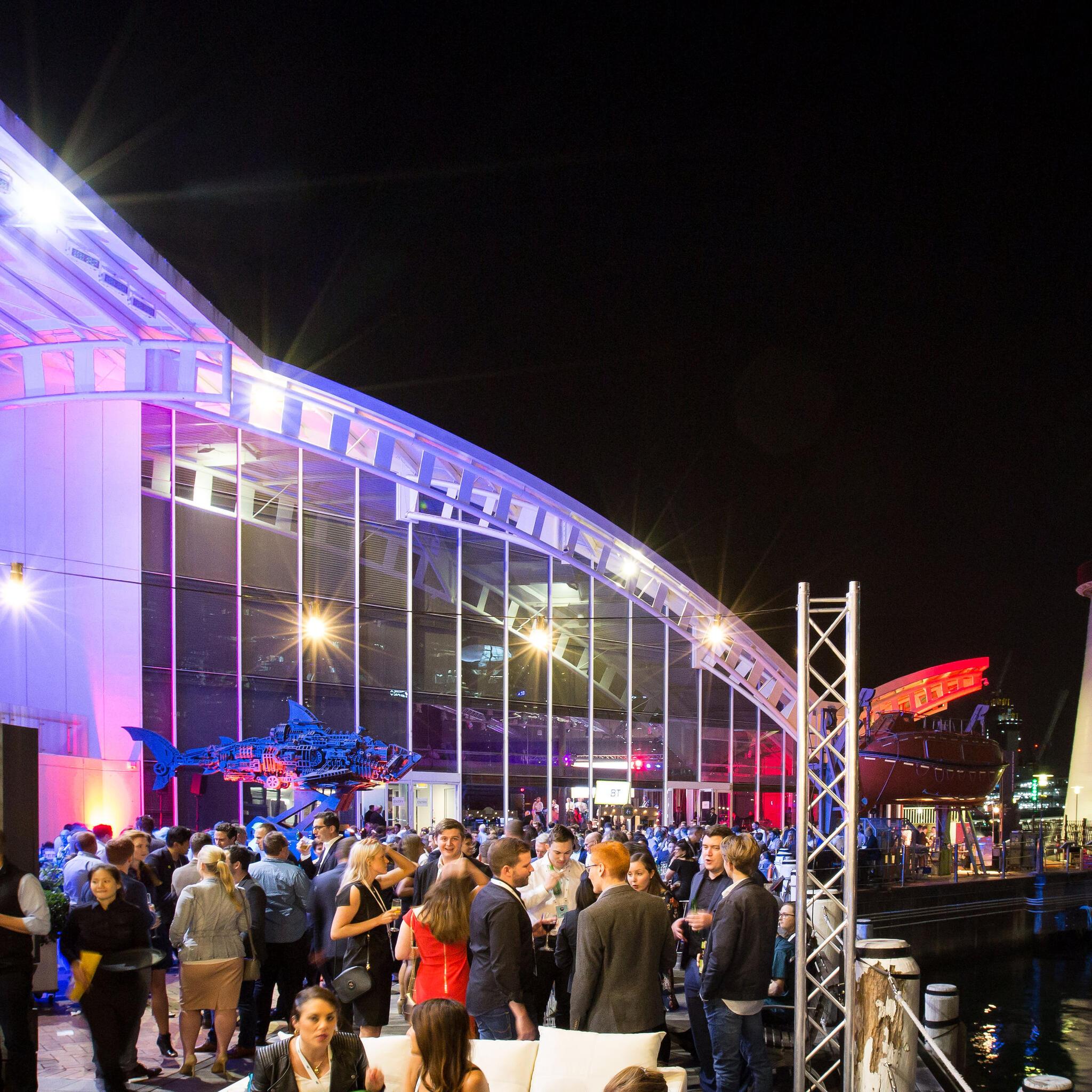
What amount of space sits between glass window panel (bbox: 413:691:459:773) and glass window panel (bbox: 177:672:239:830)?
4.82 metres

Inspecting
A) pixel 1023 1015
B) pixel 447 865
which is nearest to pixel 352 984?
pixel 447 865

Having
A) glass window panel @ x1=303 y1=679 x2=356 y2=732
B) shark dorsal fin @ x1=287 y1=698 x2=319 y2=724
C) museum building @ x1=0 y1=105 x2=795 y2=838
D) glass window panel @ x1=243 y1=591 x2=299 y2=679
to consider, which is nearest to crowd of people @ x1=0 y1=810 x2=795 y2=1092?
museum building @ x1=0 y1=105 x2=795 y2=838

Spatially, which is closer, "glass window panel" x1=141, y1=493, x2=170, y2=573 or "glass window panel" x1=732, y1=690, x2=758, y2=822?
"glass window panel" x1=141, y1=493, x2=170, y2=573

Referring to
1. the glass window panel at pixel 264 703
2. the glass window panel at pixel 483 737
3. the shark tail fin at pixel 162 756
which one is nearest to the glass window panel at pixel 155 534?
the glass window panel at pixel 264 703

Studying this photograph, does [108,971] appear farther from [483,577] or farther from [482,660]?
[483,577]

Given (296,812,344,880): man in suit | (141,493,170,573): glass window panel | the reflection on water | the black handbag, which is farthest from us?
(141,493,170,573): glass window panel

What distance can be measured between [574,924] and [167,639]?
17.3 m

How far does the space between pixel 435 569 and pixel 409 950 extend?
2173 centimetres

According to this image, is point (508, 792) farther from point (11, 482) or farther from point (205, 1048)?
point (205, 1048)

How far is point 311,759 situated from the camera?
19.4 metres

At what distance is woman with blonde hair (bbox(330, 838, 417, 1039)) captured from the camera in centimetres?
705

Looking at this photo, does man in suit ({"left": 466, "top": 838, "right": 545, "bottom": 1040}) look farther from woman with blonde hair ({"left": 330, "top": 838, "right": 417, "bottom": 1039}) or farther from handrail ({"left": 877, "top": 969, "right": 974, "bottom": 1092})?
handrail ({"left": 877, "top": 969, "right": 974, "bottom": 1092})

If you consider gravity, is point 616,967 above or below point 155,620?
below

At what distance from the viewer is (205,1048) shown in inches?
330
